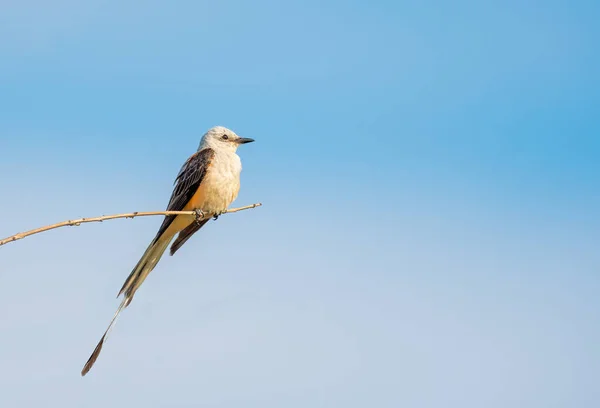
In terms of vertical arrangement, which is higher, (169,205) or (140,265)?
(169,205)

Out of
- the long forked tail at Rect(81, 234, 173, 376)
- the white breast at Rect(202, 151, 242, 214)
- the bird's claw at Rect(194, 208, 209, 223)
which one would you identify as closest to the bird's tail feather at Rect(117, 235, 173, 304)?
the long forked tail at Rect(81, 234, 173, 376)

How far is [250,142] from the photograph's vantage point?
29.9 feet

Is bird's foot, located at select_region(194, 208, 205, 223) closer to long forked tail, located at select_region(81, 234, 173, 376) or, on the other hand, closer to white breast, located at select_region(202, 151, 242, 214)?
white breast, located at select_region(202, 151, 242, 214)

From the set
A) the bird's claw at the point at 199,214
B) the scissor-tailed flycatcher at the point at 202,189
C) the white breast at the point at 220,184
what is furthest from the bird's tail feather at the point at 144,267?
the white breast at the point at 220,184

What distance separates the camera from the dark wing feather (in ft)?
27.8

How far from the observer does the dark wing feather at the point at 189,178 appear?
846 cm

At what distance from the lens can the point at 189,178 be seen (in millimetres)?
8523

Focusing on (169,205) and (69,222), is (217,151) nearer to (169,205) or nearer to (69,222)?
(169,205)

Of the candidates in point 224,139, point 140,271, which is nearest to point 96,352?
point 140,271

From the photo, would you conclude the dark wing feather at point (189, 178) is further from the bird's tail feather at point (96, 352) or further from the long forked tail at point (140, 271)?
the bird's tail feather at point (96, 352)

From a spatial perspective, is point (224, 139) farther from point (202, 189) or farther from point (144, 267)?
point (144, 267)

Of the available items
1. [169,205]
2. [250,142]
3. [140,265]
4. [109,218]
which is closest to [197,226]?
[169,205]

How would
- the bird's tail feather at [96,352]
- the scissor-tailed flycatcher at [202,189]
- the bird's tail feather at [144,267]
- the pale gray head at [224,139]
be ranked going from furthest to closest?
the pale gray head at [224,139]
the scissor-tailed flycatcher at [202,189]
the bird's tail feather at [144,267]
the bird's tail feather at [96,352]

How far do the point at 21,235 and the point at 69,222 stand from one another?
1.01 ft
